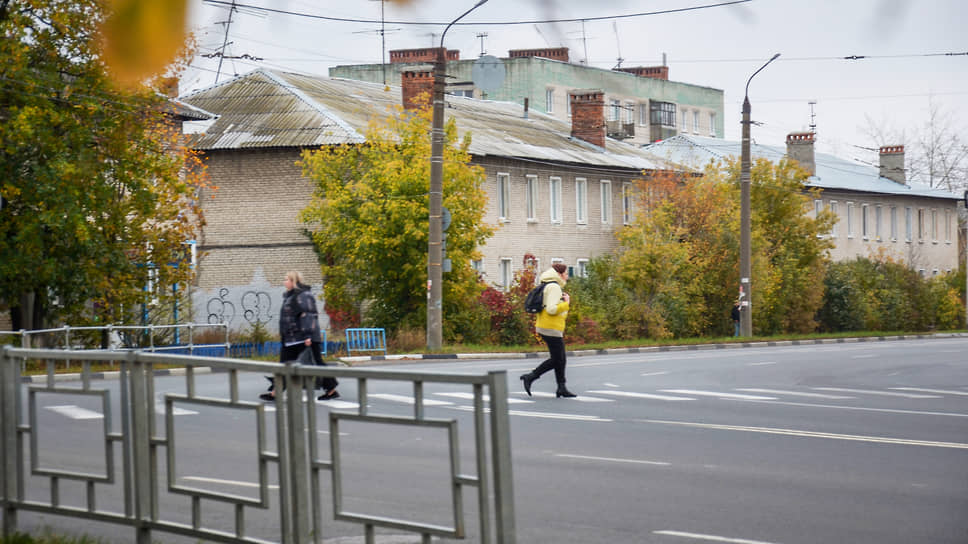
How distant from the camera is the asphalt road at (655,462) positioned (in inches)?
247

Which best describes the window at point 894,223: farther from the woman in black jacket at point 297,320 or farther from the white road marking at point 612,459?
the white road marking at point 612,459

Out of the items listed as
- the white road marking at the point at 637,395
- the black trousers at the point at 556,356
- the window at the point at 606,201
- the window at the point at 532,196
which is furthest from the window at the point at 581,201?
the black trousers at the point at 556,356

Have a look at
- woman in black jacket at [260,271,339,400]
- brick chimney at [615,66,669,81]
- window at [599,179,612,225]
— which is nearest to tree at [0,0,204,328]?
woman in black jacket at [260,271,339,400]

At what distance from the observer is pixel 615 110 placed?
3.15 meters

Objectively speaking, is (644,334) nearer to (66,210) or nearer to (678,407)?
(66,210)

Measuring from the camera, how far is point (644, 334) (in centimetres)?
4766

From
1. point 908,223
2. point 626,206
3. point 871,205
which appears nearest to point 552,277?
point 626,206

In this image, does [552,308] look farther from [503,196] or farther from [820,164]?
[820,164]

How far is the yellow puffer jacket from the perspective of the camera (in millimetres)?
18094

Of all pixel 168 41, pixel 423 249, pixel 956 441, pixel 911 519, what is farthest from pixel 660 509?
pixel 423 249

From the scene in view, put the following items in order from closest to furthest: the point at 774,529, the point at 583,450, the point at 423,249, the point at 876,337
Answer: the point at 774,529 → the point at 583,450 → the point at 423,249 → the point at 876,337

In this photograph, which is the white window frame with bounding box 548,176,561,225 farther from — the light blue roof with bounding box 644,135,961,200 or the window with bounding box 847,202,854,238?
the window with bounding box 847,202,854,238

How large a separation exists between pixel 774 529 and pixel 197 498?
3.63 meters

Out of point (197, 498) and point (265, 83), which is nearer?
point (197, 498)
